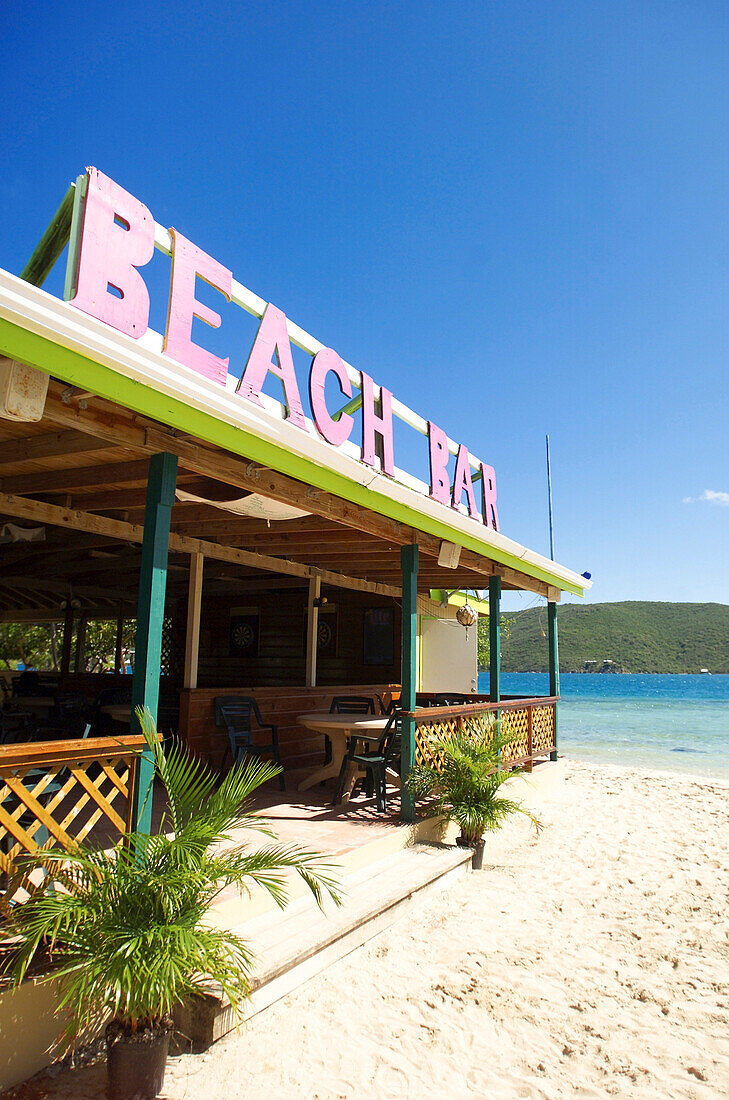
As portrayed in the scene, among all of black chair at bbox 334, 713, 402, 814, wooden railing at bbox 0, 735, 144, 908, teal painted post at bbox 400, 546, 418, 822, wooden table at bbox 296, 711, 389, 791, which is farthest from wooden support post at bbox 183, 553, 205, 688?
wooden railing at bbox 0, 735, 144, 908

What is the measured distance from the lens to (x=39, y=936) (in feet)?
7.48

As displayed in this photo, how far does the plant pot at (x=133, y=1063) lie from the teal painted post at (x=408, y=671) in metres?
3.49

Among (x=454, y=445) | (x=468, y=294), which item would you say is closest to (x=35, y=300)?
(x=454, y=445)

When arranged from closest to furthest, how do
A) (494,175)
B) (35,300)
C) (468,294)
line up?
(35,300) < (494,175) < (468,294)

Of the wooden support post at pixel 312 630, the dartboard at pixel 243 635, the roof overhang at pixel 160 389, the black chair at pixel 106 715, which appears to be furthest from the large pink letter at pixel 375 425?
the dartboard at pixel 243 635

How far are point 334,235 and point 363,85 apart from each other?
2.96 meters

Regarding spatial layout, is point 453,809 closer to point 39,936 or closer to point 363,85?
point 39,936

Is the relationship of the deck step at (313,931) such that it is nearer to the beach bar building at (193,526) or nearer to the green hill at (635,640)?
the beach bar building at (193,526)

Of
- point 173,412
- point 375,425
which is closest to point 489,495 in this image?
point 375,425

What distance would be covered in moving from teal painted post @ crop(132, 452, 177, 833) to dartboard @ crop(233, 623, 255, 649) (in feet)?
26.1

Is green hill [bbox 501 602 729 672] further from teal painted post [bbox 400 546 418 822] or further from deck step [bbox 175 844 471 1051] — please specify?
deck step [bbox 175 844 471 1051]

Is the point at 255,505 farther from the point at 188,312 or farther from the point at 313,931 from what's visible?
the point at 313,931

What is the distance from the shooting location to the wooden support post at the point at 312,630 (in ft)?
30.0

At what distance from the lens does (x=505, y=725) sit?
8289 millimetres
